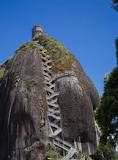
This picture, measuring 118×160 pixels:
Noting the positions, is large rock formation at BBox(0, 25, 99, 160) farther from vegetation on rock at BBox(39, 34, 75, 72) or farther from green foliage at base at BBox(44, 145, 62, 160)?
green foliage at base at BBox(44, 145, 62, 160)

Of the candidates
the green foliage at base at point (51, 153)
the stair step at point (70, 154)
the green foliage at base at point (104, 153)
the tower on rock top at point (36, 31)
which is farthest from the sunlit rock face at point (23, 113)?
the tower on rock top at point (36, 31)

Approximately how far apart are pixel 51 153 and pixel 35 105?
3249 millimetres

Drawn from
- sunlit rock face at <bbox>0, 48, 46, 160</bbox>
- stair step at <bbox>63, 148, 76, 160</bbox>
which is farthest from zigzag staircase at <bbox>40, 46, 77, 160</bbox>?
sunlit rock face at <bbox>0, 48, 46, 160</bbox>

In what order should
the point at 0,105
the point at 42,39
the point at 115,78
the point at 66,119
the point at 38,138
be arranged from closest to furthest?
the point at 115,78 < the point at 38,138 < the point at 66,119 < the point at 0,105 < the point at 42,39

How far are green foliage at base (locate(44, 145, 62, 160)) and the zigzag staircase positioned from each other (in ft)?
1.48

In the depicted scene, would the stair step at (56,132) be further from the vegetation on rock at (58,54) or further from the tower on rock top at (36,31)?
the tower on rock top at (36,31)

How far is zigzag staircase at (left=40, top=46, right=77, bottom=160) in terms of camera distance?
24.6 m

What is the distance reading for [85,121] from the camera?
2612cm

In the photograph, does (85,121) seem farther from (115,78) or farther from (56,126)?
(115,78)

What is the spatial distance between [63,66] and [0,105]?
16.2 feet

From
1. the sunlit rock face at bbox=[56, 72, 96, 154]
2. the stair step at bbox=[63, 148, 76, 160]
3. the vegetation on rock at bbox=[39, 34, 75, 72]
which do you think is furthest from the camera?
the vegetation on rock at bbox=[39, 34, 75, 72]

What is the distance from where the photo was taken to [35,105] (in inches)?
995

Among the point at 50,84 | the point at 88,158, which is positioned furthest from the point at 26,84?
the point at 88,158

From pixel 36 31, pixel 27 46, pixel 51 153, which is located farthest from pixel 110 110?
pixel 36 31
